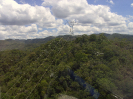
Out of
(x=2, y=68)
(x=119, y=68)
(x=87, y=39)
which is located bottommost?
(x=2, y=68)

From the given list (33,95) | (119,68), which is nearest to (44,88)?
(33,95)

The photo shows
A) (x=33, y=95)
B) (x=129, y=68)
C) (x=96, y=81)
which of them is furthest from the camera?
(x=33, y=95)

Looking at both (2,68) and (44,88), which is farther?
(2,68)

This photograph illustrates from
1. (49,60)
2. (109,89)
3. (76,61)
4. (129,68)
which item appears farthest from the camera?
(49,60)

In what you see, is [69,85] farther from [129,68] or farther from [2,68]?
[2,68]

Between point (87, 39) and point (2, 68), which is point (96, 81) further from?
point (2, 68)

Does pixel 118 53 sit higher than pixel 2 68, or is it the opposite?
pixel 118 53

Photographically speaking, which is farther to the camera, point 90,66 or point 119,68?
point 90,66

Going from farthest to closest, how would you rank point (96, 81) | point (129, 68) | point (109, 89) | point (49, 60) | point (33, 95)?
point (49, 60), point (33, 95), point (129, 68), point (96, 81), point (109, 89)

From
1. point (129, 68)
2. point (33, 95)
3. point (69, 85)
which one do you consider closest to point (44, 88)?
point (33, 95)
